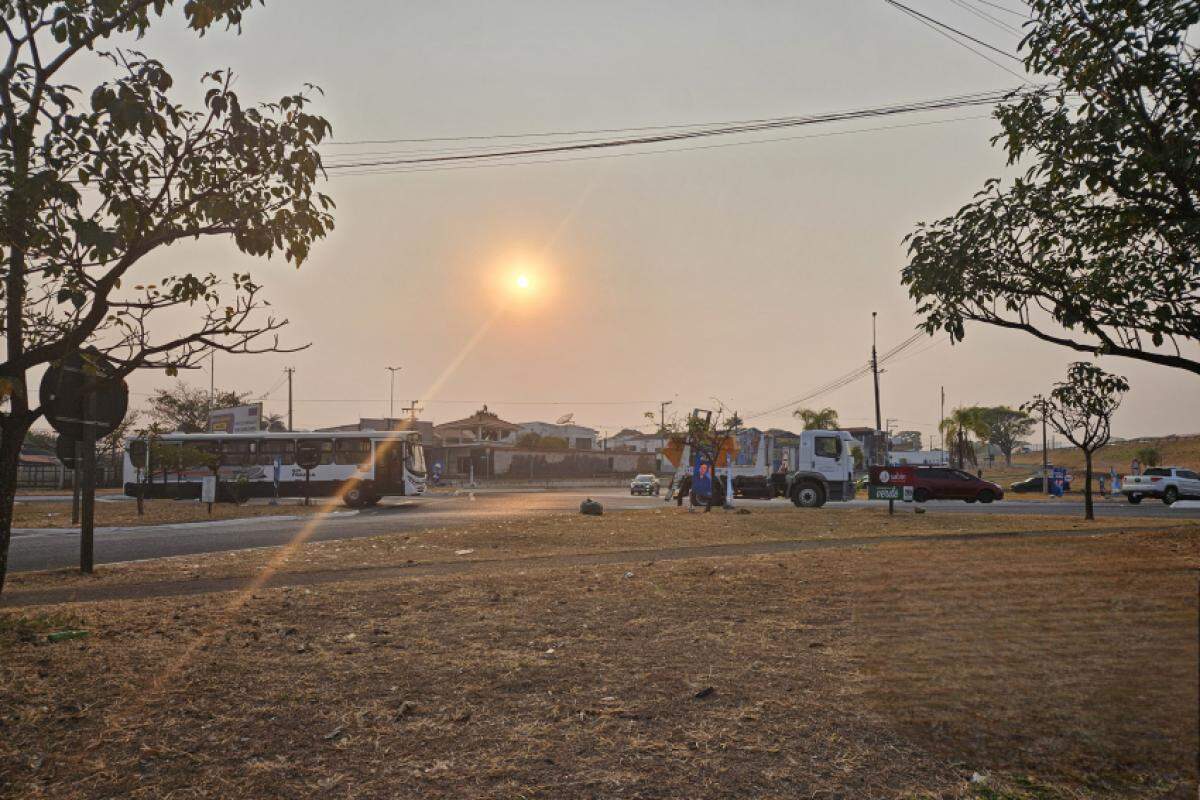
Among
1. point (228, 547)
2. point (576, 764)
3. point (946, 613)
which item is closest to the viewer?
point (946, 613)

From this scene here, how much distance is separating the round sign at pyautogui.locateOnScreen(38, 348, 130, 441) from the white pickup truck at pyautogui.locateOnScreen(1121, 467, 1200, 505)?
43008 millimetres

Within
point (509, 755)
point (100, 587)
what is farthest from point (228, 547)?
point (509, 755)

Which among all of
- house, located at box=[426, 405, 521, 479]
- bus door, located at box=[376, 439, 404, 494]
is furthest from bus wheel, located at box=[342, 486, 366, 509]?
house, located at box=[426, 405, 521, 479]

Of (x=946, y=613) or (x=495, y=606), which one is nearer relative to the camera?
(x=946, y=613)

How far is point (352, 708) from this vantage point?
14.0 feet

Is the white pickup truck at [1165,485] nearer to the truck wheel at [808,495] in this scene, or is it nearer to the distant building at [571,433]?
the truck wheel at [808,495]

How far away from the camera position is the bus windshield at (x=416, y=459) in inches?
1438

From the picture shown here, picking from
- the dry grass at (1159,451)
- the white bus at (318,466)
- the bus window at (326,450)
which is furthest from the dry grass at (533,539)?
the dry grass at (1159,451)

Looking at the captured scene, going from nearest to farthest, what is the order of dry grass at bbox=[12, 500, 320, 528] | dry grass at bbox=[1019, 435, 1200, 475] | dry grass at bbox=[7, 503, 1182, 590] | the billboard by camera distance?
dry grass at bbox=[7, 503, 1182, 590] → dry grass at bbox=[12, 500, 320, 528] → the billboard → dry grass at bbox=[1019, 435, 1200, 475]

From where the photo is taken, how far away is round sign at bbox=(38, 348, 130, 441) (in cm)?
742

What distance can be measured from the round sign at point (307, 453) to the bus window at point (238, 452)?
214cm

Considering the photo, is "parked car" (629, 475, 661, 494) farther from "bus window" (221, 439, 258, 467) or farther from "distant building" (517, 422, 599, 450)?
"distant building" (517, 422, 599, 450)

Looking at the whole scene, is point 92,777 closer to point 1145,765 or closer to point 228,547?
point 1145,765

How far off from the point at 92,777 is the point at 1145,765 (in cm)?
399
